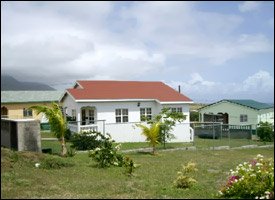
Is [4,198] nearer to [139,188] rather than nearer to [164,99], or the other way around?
[139,188]

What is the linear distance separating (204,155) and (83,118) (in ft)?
44.0

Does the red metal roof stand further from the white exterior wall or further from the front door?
the front door

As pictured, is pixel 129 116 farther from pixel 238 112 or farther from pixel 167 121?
pixel 238 112

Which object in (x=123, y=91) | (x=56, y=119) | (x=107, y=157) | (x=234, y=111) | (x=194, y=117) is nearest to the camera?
(x=107, y=157)

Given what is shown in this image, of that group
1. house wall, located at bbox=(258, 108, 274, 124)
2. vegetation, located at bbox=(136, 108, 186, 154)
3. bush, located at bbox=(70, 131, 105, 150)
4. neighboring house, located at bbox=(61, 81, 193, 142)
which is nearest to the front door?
neighboring house, located at bbox=(61, 81, 193, 142)

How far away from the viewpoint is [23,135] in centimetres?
1550

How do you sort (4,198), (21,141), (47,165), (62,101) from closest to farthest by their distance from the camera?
1. (4,198)
2. (47,165)
3. (21,141)
4. (62,101)

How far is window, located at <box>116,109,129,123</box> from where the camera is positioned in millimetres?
31078

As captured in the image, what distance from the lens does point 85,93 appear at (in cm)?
3062

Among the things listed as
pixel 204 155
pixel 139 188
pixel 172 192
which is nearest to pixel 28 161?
pixel 139 188

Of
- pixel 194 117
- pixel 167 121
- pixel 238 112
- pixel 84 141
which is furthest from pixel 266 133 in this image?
pixel 194 117

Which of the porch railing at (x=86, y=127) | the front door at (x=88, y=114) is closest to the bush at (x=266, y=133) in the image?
the porch railing at (x=86, y=127)

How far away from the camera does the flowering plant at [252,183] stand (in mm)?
8977

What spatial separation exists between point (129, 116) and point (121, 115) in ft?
2.26
